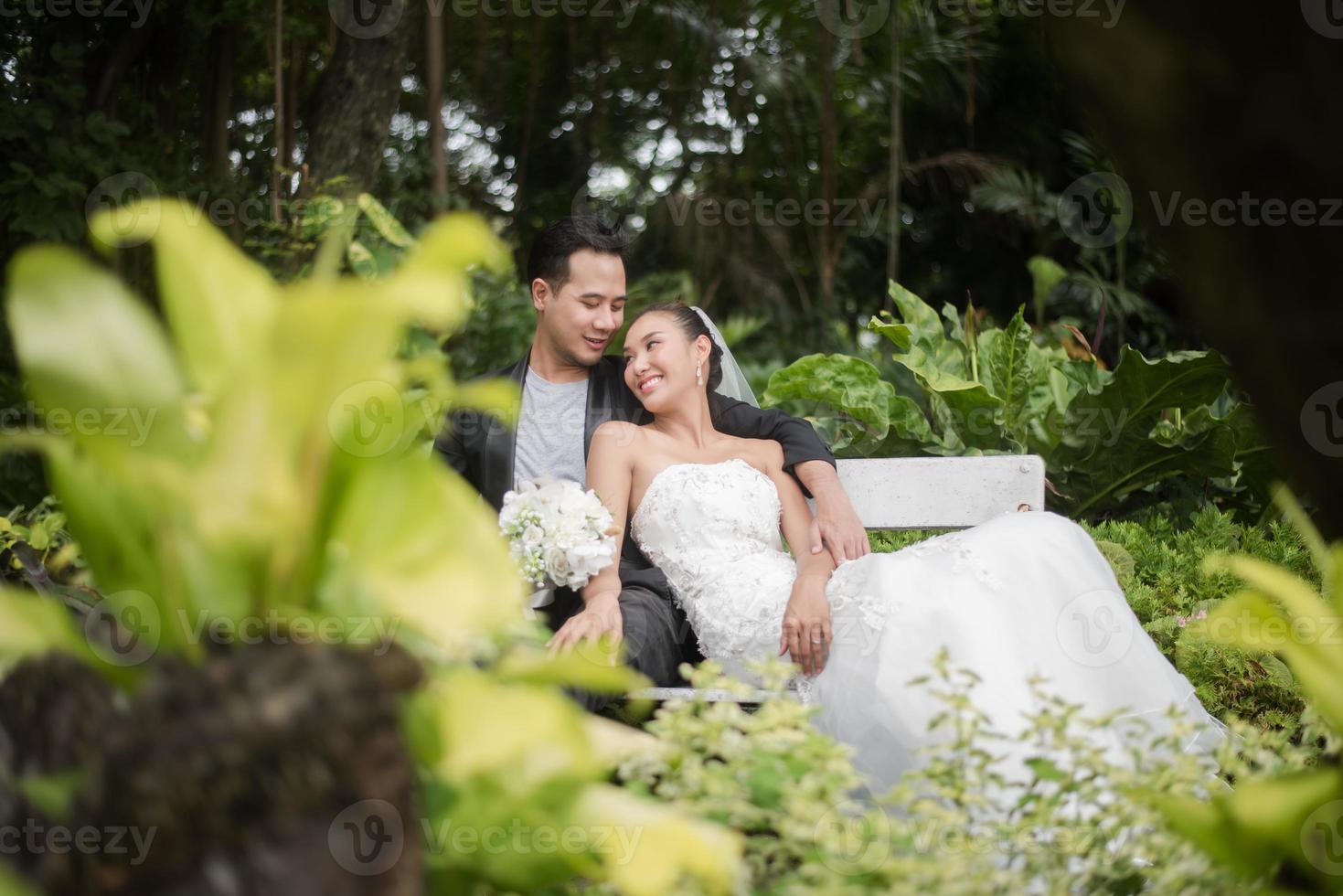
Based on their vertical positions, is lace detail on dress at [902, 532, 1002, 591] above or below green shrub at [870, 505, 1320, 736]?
above

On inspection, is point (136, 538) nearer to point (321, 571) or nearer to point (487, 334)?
point (321, 571)

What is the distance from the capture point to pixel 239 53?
297 inches

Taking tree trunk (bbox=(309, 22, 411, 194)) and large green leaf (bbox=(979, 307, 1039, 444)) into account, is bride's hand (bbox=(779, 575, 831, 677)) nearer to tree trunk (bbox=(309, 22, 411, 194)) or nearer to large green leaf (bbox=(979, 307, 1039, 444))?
large green leaf (bbox=(979, 307, 1039, 444))

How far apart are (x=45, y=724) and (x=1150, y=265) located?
9.83m

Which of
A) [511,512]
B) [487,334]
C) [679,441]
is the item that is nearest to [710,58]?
[487,334]

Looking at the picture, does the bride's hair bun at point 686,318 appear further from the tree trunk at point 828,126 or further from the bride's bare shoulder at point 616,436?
the tree trunk at point 828,126

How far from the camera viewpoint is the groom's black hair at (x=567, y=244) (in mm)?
4012

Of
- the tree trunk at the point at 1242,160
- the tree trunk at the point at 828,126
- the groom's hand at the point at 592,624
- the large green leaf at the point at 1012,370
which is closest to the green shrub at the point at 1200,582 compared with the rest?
the large green leaf at the point at 1012,370

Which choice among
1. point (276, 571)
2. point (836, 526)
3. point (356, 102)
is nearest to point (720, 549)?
point (836, 526)

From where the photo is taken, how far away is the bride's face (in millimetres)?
3709

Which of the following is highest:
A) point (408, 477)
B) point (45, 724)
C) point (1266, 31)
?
point (1266, 31)

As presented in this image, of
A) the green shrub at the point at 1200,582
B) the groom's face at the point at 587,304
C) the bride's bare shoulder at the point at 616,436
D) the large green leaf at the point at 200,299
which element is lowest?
the green shrub at the point at 1200,582

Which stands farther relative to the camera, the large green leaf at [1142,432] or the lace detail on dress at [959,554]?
the large green leaf at [1142,432]

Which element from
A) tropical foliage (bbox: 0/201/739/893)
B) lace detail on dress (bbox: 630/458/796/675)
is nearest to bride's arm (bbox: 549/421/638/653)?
lace detail on dress (bbox: 630/458/796/675)
